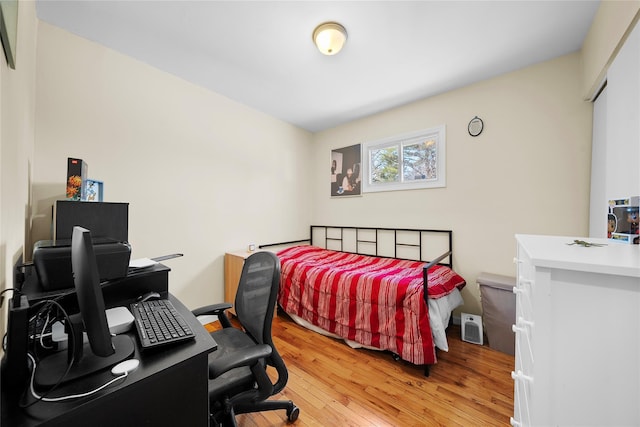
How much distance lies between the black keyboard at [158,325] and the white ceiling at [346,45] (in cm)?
184

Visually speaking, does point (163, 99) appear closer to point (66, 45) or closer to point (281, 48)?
point (66, 45)

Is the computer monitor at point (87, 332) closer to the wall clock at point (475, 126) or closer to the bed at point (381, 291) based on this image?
the bed at point (381, 291)

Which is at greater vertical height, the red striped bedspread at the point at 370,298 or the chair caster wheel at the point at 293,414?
the red striped bedspread at the point at 370,298

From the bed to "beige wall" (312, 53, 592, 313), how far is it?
10.3 inches

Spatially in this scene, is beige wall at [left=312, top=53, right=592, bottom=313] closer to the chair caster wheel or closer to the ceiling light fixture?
the ceiling light fixture

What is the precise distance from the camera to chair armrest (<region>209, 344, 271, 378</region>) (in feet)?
3.08

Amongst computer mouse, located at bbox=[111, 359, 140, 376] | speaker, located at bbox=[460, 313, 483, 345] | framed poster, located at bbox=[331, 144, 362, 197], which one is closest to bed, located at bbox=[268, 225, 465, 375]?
speaker, located at bbox=[460, 313, 483, 345]

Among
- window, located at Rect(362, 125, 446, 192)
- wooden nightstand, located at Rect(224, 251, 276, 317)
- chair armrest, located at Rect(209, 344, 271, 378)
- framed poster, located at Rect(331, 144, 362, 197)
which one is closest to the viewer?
chair armrest, located at Rect(209, 344, 271, 378)

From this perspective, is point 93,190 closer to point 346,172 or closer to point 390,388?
point 390,388

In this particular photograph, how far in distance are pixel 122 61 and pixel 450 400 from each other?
11.8 feet

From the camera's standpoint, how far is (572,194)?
204 centimetres

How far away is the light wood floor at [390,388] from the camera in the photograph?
1427 millimetres

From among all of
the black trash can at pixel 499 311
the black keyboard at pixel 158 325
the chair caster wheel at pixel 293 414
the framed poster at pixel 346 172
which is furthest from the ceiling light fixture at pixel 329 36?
the chair caster wheel at pixel 293 414

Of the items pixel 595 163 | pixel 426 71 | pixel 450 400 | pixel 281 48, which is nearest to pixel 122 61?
pixel 281 48
